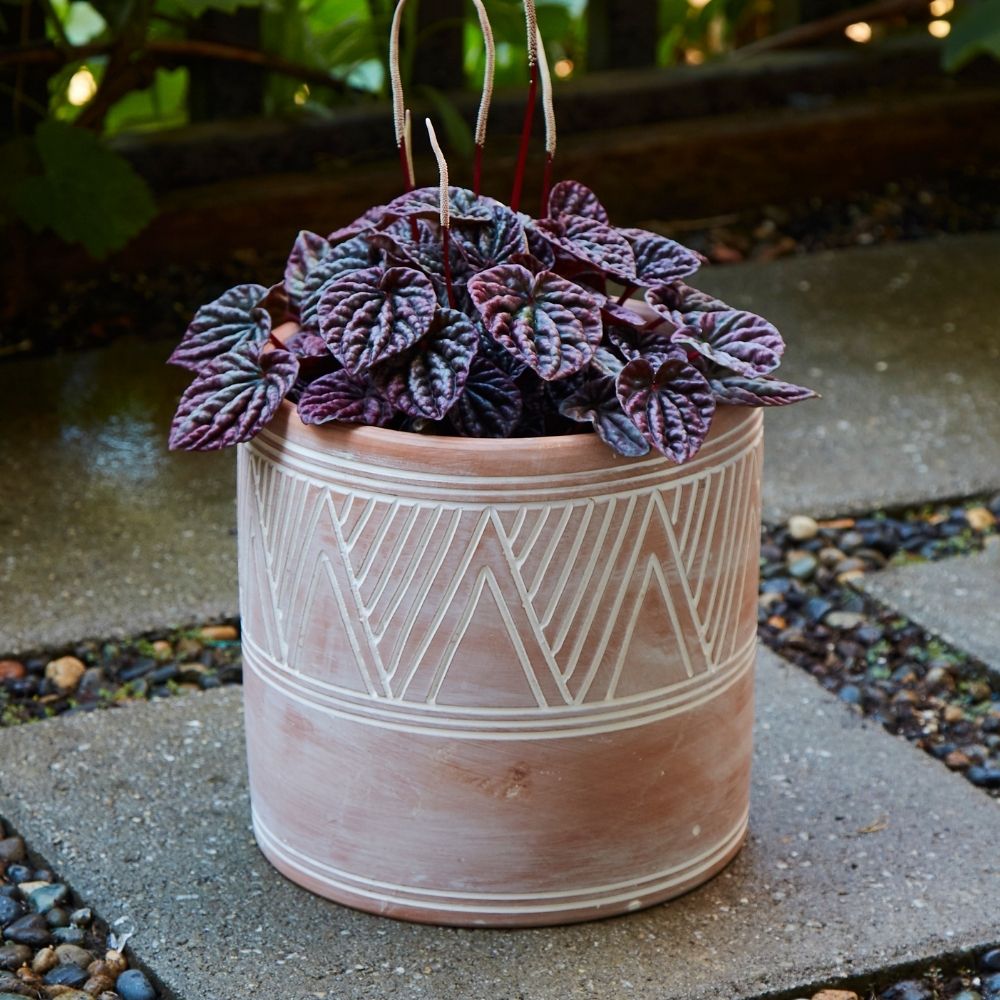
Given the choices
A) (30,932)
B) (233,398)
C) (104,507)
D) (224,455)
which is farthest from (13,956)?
(224,455)

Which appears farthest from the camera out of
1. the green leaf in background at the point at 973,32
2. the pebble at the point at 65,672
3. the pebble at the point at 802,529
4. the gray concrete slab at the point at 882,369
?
the green leaf in background at the point at 973,32

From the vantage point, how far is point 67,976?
159cm

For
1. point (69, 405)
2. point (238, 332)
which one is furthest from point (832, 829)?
point (69, 405)

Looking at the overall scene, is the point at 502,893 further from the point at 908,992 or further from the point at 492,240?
the point at 492,240

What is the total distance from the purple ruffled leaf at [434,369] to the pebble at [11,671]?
0.87 meters

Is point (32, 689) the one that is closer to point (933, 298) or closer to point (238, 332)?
point (238, 332)

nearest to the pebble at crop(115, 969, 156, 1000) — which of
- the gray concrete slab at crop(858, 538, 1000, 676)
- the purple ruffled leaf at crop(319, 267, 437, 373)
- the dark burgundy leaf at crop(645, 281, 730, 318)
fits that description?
the purple ruffled leaf at crop(319, 267, 437, 373)

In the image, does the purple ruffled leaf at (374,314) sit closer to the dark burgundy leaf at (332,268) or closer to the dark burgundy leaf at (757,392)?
the dark burgundy leaf at (332,268)

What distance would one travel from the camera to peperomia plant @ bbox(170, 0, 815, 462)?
1.50 meters

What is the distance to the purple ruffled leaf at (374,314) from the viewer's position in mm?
1502

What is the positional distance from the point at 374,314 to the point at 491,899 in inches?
22.6

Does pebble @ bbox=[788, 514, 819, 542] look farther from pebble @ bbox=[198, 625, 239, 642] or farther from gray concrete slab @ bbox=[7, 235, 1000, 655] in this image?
pebble @ bbox=[198, 625, 239, 642]

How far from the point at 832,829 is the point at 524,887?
392 millimetres

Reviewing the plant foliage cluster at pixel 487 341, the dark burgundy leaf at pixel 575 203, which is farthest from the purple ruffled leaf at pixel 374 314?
the dark burgundy leaf at pixel 575 203
